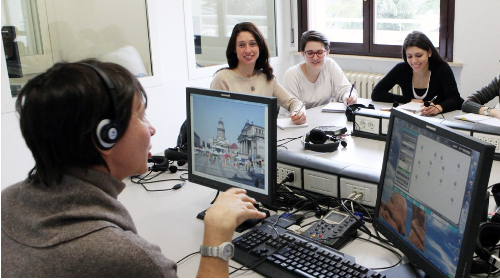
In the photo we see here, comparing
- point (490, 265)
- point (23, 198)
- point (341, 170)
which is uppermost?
point (23, 198)

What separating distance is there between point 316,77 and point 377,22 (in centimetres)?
132

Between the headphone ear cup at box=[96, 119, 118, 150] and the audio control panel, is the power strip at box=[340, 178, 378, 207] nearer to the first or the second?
the audio control panel

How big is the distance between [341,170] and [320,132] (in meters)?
0.64

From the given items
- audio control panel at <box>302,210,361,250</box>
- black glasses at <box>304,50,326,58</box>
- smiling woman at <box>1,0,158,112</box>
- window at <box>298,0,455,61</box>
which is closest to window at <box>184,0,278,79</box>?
smiling woman at <box>1,0,158,112</box>

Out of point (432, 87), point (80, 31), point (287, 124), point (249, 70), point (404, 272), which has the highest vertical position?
point (80, 31)

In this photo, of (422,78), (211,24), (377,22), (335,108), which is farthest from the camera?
(377,22)

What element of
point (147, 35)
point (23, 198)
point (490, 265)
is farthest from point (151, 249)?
point (147, 35)

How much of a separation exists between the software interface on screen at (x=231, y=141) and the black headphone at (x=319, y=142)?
785mm

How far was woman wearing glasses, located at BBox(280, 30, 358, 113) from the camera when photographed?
11.5 ft

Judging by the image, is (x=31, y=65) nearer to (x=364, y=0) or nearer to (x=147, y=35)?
(x=147, y=35)

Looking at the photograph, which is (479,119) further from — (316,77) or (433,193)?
(433,193)

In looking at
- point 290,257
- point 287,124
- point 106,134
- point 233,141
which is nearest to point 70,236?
point 106,134

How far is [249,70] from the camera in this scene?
325cm

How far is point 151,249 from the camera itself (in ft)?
3.21
